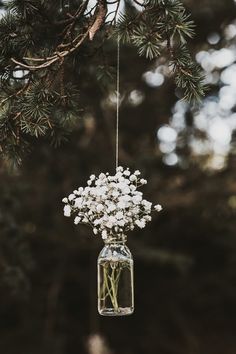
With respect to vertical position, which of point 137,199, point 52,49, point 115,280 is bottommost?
point 115,280

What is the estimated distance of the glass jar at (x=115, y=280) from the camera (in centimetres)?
197

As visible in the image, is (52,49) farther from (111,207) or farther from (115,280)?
(115,280)

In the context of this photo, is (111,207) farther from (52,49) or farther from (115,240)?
(52,49)

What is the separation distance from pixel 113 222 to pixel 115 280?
0.21 metres

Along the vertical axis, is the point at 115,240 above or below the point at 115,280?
above

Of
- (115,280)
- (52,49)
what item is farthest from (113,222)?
(52,49)

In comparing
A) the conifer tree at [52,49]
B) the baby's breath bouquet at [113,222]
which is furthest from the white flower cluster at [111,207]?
the conifer tree at [52,49]

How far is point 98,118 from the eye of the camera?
19.9 ft

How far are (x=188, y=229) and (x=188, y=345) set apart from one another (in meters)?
1.41

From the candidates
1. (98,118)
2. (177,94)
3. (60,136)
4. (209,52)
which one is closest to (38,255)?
(98,118)

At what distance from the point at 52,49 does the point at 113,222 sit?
585 mm

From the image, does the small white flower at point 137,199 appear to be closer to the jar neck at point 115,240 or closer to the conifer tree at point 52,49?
the jar neck at point 115,240

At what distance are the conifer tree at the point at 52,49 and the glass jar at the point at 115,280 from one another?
42 centimetres

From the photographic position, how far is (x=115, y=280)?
1.99 metres
